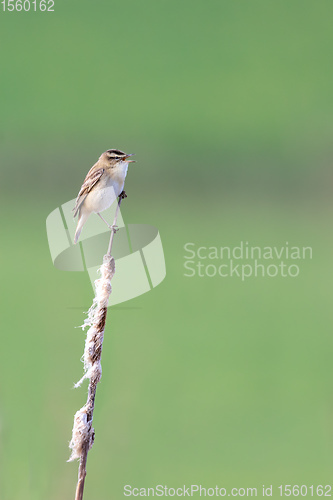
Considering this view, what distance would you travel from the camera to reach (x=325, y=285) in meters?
2.65

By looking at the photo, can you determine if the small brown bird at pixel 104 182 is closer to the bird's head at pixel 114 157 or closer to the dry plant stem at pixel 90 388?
the bird's head at pixel 114 157

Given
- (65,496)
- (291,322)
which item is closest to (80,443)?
(65,496)

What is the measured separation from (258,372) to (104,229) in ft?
3.74

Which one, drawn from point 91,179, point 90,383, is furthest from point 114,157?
point 90,383

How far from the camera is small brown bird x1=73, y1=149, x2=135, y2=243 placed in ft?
2.34

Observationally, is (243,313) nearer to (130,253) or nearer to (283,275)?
(283,275)

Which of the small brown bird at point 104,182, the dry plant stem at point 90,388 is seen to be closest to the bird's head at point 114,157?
the small brown bird at point 104,182

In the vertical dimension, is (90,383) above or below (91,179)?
below

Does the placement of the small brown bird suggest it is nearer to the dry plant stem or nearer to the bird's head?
the bird's head

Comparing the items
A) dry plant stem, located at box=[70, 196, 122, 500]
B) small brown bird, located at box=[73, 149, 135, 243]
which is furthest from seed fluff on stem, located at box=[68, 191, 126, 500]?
small brown bird, located at box=[73, 149, 135, 243]

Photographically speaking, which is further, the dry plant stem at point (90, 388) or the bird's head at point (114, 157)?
the bird's head at point (114, 157)

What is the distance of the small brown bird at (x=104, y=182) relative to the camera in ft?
2.34

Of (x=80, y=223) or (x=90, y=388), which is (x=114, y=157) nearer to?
(x=80, y=223)

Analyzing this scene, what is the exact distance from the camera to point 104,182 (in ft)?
2.35
